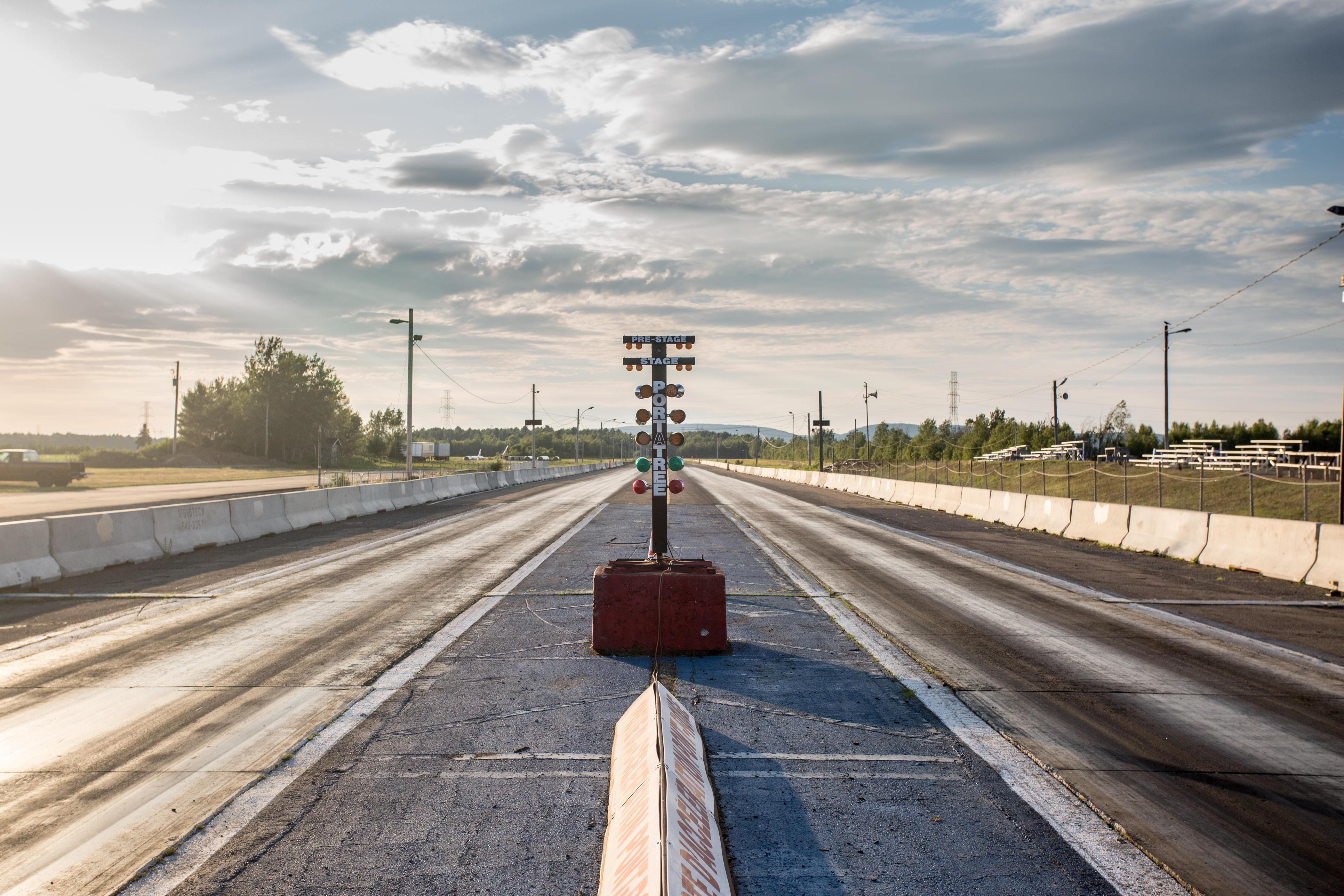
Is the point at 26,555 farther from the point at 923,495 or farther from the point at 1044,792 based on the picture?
the point at 923,495

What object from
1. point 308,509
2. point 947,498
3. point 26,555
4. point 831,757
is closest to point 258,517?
point 308,509

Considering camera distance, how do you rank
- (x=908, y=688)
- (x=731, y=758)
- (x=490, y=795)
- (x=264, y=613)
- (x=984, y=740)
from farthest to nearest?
(x=264, y=613) < (x=908, y=688) < (x=984, y=740) < (x=731, y=758) < (x=490, y=795)

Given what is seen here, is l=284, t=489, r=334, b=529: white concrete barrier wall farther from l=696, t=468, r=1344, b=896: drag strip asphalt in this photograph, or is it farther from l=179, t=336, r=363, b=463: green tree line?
l=179, t=336, r=363, b=463: green tree line

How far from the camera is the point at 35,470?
41000 mm

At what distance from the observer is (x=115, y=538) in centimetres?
1388

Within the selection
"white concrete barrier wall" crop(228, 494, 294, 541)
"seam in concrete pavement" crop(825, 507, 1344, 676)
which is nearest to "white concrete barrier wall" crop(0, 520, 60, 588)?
"white concrete barrier wall" crop(228, 494, 294, 541)

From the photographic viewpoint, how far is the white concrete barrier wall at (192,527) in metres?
15.1

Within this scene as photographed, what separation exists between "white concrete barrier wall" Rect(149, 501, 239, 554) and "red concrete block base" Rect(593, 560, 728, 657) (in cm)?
1129

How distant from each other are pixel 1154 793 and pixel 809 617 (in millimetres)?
5230

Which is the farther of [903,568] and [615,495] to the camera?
[615,495]

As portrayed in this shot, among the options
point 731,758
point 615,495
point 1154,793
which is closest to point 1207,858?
point 1154,793

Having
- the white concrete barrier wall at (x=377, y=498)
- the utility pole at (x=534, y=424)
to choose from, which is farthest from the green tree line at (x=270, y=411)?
the white concrete barrier wall at (x=377, y=498)

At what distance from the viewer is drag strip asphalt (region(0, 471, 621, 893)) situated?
13.7 ft

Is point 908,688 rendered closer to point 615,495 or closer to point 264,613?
point 264,613
